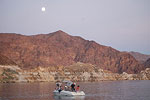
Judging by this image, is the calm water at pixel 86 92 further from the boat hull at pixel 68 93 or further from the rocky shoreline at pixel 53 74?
the rocky shoreline at pixel 53 74

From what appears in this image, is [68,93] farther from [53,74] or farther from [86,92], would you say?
[53,74]

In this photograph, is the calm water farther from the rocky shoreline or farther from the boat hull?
the rocky shoreline

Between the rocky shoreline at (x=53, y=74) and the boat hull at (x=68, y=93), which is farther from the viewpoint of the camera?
the rocky shoreline at (x=53, y=74)

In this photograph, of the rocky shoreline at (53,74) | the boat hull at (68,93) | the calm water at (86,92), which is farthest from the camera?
the rocky shoreline at (53,74)

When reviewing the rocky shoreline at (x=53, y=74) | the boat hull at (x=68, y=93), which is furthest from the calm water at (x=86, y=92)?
the rocky shoreline at (x=53, y=74)

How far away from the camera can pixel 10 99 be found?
149 feet

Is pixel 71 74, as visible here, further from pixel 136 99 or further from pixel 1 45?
pixel 136 99

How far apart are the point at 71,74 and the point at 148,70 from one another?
72.8m

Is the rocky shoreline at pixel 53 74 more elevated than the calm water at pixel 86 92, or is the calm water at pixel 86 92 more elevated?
the rocky shoreline at pixel 53 74

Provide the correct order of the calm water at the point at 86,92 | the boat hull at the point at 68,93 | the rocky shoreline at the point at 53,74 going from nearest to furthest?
1. the calm water at the point at 86,92
2. the boat hull at the point at 68,93
3. the rocky shoreline at the point at 53,74

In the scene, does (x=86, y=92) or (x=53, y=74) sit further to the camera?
(x=53, y=74)

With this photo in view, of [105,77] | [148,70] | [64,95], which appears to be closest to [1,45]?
[105,77]

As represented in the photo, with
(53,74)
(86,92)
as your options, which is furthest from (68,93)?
(53,74)

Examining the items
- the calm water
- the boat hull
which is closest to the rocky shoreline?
the calm water
